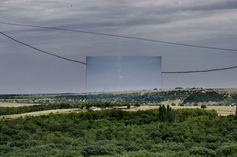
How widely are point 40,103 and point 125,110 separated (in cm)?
1294

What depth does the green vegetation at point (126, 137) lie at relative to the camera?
27312 mm

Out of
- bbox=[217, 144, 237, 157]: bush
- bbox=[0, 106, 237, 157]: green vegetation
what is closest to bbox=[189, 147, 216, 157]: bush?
bbox=[0, 106, 237, 157]: green vegetation

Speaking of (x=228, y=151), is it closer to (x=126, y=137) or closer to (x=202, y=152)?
(x=202, y=152)

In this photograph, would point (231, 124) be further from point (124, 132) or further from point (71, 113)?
point (71, 113)

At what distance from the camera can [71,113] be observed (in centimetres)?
7212

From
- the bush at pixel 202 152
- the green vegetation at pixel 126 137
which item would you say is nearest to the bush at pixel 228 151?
the green vegetation at pixel 126 137

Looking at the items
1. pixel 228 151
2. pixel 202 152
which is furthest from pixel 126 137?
pixel 228 151

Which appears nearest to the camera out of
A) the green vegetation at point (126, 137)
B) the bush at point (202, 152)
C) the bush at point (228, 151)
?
the bush at point (228, 151)

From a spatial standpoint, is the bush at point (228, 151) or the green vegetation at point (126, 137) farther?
the green vegetation at point (126, 137)

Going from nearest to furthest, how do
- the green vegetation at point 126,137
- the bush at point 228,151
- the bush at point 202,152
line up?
the bush at point 228,151 < the bush at point 202,152 < the green vegetation at point 126,137

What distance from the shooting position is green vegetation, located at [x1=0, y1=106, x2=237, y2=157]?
2731 cm

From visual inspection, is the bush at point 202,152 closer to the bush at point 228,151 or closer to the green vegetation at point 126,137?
the green vegetation at point 126,137

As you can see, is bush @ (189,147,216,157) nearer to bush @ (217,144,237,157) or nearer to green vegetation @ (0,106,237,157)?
green vegetation @ (0,106,237,157)

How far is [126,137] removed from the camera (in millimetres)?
42406
